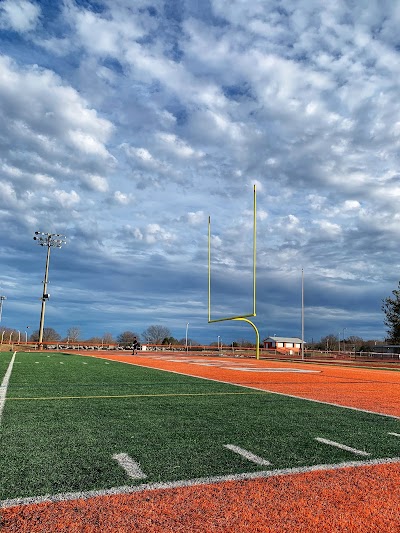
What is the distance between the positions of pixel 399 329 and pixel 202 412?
1640 inches

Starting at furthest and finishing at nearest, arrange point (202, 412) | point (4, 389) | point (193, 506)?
point (4, 389) → point (202, 412) → point (193, 506)

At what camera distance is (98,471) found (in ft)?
11.3

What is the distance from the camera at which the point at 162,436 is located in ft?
15.3

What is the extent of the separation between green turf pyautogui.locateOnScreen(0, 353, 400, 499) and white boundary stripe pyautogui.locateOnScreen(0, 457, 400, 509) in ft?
0.28

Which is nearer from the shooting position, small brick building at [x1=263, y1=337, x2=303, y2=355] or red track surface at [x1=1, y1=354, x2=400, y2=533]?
red track surface at [x1=1, y1=354, x2=400, y2=533]

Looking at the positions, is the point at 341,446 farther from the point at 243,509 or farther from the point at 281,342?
the point at 281,342

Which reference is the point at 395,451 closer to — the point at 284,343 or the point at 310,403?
the point at 310,403

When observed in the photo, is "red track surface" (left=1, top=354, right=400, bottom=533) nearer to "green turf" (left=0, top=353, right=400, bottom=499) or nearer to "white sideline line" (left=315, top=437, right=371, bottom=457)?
"green turf" (left=0, top=353, right=400, bottom=499)

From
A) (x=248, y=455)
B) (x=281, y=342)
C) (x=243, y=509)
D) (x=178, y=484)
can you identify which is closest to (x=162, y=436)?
(x=248, y=455)

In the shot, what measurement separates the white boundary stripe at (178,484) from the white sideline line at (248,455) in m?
0.22

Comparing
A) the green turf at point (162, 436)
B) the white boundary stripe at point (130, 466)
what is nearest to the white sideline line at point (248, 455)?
the green turf at point (162, 436)

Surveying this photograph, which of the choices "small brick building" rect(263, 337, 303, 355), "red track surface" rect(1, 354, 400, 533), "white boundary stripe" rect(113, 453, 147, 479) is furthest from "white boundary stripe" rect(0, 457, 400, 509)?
"small brick building" rect(263, 337, 303, 355)

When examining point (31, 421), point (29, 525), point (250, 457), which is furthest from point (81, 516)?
point (31, 421)

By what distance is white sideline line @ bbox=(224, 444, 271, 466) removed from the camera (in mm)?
3789
